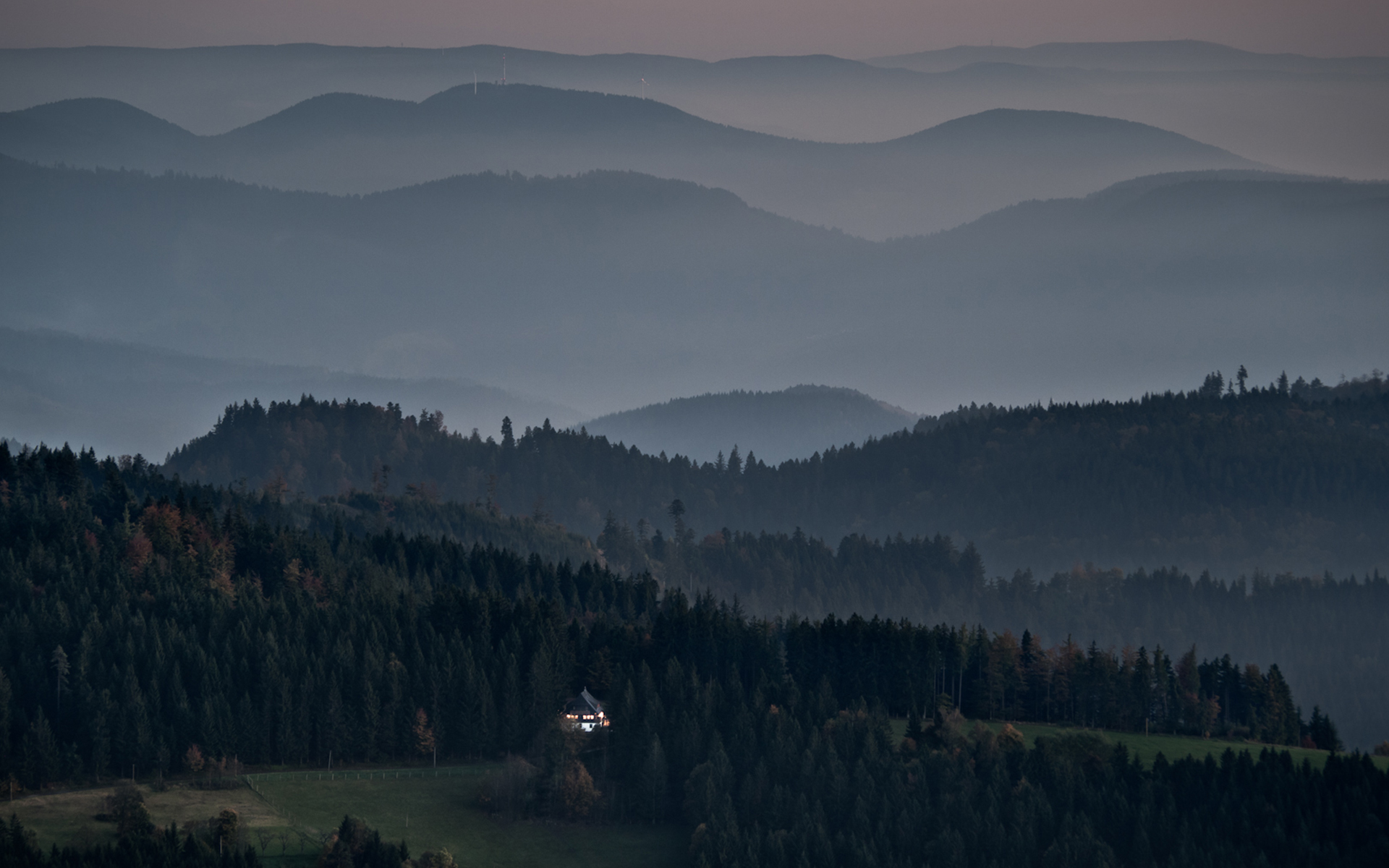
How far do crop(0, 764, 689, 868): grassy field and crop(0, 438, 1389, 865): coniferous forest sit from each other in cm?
368

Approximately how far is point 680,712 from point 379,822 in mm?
35249

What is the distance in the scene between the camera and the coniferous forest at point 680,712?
141500 mm

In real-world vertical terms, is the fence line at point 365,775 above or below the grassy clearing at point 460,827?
above

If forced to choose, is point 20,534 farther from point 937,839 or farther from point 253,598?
point 937,839

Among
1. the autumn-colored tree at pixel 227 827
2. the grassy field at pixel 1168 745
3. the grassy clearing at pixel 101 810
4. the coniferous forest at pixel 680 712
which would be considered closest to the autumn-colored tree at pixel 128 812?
the grassy clearing at pixel 101 810

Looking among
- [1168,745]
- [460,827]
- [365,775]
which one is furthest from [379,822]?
[1168,745]

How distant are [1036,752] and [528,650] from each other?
56.3 metres

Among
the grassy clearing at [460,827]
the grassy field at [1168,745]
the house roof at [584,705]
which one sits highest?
→ the house roof at [584,705]

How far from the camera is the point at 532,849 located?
143m

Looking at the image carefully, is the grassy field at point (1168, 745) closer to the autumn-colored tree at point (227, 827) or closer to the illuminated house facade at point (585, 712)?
the illuminated house facade at point (585, 712)

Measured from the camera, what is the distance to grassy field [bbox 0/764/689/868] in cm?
13112

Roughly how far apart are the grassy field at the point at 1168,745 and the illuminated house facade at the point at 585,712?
29.7 metres

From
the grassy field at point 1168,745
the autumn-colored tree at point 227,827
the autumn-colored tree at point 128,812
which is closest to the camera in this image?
the autumn-colored tree at point 227,827

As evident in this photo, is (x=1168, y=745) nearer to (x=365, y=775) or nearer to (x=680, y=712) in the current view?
(x=680, y=712)
